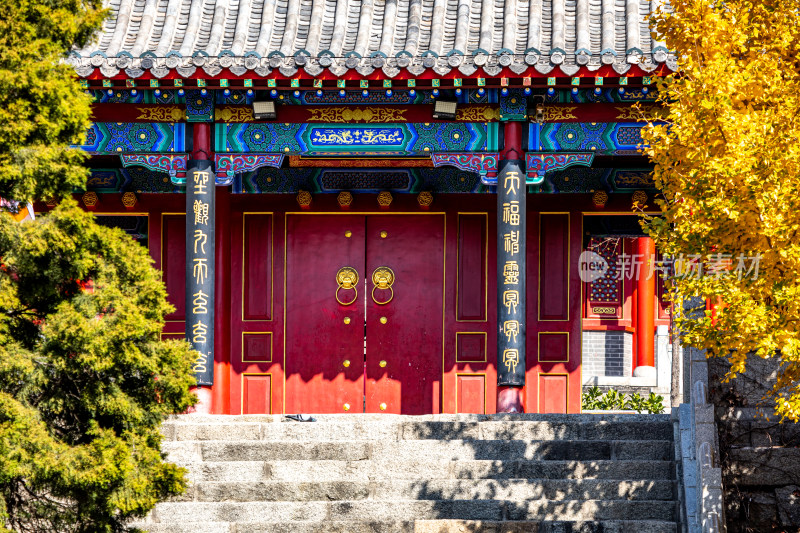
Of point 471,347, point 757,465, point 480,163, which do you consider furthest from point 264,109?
point 757,465

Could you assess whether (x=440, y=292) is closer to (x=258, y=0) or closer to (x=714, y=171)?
(x=258, y=0)

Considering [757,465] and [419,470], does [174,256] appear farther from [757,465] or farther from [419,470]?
[757,465]

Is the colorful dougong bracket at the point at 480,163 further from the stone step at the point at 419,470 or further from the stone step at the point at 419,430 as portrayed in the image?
the stone step at the point at 419,470

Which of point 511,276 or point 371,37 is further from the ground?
point 371,37

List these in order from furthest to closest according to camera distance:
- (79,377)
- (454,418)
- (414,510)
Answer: (454,418)
(414,510)
(79,377)

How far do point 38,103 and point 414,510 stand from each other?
4348 millimetres

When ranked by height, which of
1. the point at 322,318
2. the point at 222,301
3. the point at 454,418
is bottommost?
the point at 454,418

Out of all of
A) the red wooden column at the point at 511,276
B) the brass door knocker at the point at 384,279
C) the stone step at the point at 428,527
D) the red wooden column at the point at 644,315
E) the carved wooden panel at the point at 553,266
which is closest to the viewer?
the stone step at the point at 428,527

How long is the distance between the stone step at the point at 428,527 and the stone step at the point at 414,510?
0.09m

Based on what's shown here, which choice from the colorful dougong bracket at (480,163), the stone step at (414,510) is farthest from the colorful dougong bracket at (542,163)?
the stone step at (414,510)

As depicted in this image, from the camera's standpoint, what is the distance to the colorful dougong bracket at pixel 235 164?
44.7 feet

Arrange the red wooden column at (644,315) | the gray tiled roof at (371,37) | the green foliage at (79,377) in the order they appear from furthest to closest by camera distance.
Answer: the red wooden column at (644,315) < the gray tiled roof at (371,37) < the green foliage at (79,377)

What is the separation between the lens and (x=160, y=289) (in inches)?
367

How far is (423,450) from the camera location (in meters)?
11.2
